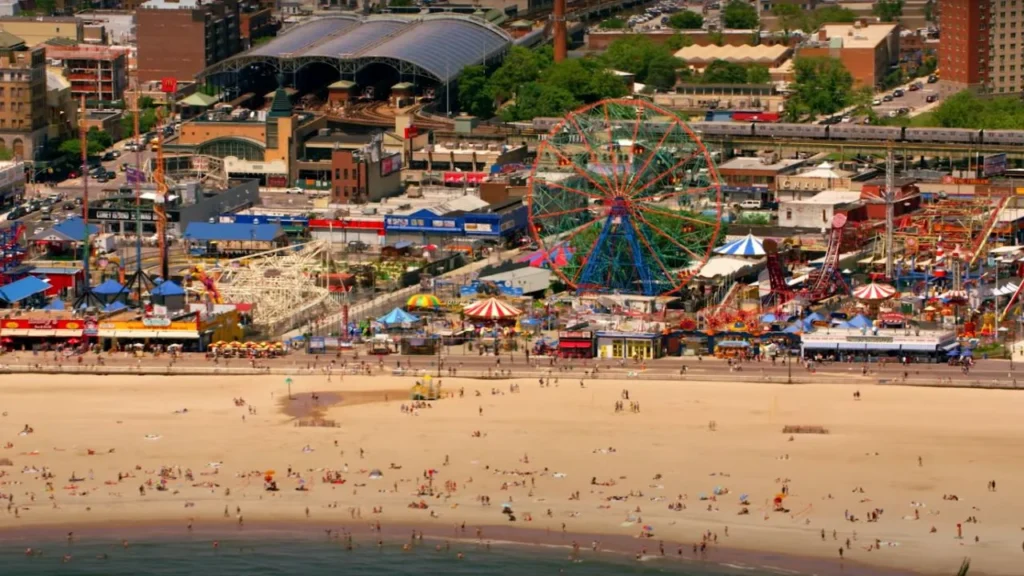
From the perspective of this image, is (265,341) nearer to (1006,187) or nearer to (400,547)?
(400,547)

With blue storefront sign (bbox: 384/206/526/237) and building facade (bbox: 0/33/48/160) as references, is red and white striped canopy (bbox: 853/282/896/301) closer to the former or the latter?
blue storefront sign (bbox: 384/206/526/237)

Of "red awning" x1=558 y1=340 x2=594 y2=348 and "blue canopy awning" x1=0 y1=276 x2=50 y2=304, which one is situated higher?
"blue canopy awning" x1=0 y1=276 x2=50 y2=304

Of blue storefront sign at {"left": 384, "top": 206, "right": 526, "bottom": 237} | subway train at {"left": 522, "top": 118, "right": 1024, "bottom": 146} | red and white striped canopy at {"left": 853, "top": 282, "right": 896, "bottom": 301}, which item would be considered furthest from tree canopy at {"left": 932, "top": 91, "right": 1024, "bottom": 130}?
red and white striped canopy at {"left": 853, "top": 282, "right": 896, "bottom": 301}

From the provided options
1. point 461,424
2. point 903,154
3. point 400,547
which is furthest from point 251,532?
point 903,154

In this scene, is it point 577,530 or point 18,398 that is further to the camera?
point 18,398

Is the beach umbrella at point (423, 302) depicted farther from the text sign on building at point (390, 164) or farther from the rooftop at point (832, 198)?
the text sign on building at point (390, 164)
